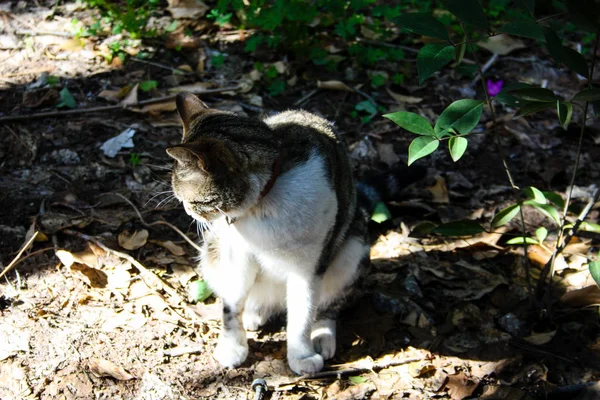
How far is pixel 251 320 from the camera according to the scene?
3760 mm

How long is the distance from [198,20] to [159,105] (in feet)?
4.35

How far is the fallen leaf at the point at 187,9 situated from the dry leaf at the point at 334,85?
4.79ft

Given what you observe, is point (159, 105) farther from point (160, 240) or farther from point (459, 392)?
point (459, 392)

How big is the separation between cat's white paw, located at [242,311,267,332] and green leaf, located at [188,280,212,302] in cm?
27

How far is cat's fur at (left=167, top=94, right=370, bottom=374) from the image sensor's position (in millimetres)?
2852

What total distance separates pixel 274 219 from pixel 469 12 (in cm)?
129

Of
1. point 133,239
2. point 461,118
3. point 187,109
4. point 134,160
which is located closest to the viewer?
point 461,118

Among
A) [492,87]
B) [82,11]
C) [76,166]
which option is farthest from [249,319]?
[82,11]

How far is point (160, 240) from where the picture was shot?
161 inches

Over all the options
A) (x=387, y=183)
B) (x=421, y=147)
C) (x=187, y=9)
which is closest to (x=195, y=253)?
(x=387, y=183)

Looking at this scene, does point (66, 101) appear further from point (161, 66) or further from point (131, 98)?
point (161, 66)

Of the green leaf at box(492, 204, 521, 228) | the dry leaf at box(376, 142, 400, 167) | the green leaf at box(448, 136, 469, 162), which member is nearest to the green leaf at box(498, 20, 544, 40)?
A: the green leaf at box(448, 136, 469, 162)

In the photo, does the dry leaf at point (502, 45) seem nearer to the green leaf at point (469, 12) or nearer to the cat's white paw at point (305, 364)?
the green leaf at point (469, 12)

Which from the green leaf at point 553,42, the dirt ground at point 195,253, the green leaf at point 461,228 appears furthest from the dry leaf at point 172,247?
the green leaf at point 553,42
